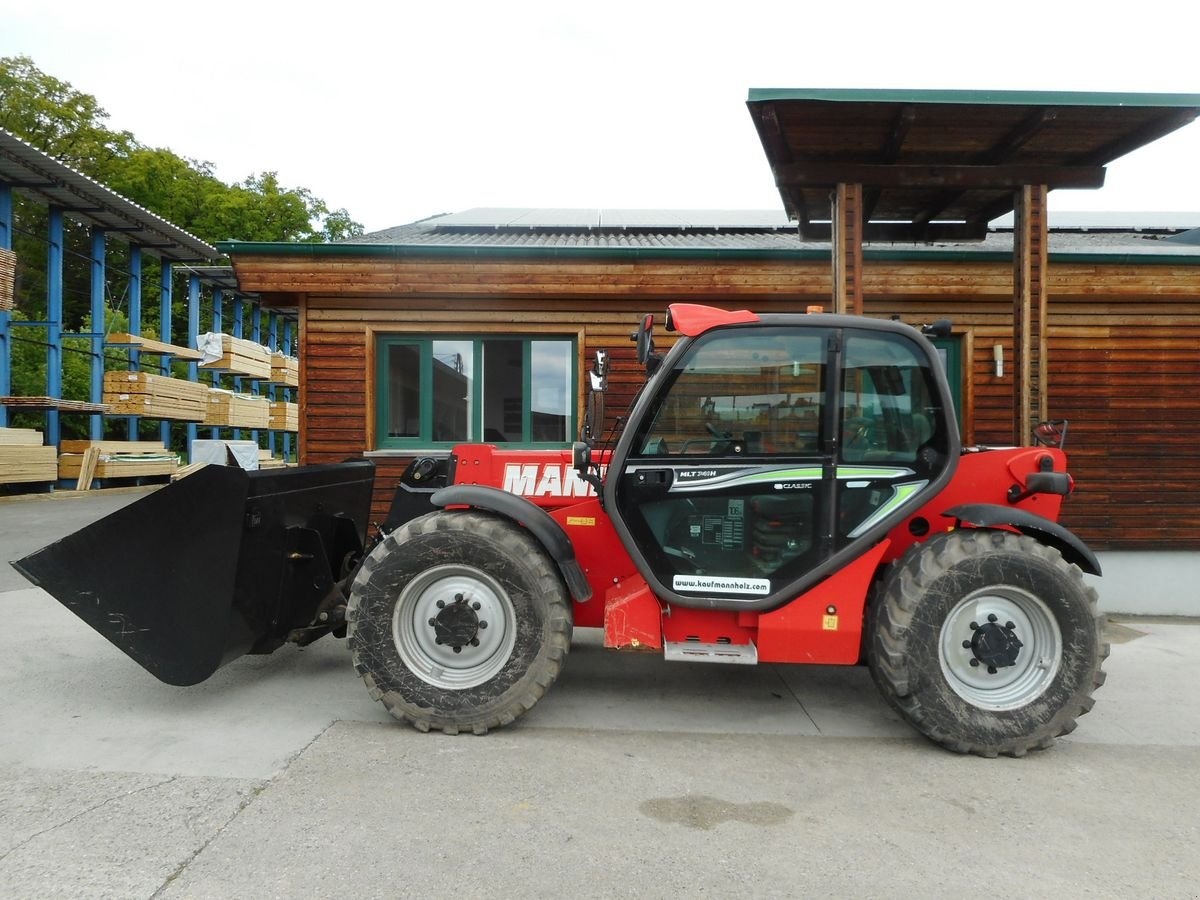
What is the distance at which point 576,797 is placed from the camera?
3.14 m

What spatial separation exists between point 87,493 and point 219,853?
18762 mm

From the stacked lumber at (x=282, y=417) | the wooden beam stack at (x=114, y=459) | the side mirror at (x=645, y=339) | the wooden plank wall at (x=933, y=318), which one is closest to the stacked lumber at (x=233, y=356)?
the stacked lumber at (x=282, y=417)

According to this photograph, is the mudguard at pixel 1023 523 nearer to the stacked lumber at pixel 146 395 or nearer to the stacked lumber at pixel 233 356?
the stacked lumber at pixel 146 395

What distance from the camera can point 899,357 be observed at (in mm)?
3879

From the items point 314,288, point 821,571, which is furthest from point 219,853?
point 314,288

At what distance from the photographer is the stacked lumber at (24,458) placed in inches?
616

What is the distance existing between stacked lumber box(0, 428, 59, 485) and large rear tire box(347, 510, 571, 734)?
1618 cm

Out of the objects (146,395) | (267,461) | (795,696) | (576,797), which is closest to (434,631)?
(576,797)

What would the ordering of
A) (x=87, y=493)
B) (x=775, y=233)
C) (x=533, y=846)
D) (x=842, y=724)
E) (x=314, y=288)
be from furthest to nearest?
(x=87, y=493) < (x=775, y=233) < (x=314, y=288) < (x=842, y=724) < (x=533, y=846)

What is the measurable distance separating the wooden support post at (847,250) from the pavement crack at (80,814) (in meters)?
5.41

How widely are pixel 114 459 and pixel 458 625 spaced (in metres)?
19.2

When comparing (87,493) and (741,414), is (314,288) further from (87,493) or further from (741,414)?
(87,493)

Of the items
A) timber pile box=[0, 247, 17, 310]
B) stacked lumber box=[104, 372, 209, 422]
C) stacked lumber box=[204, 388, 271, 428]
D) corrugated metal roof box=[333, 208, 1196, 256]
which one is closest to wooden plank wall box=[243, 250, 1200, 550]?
corrugated metal roof box=[333, 208, 1196, 256]

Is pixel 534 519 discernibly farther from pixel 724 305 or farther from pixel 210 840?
pixel 724 305
